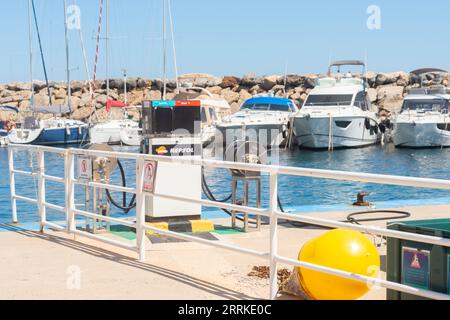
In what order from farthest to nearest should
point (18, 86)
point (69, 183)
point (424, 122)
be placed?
1. point (18, 86)
2. point (424, 122)
3. point (69, 183)

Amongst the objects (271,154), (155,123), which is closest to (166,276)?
(155,123)

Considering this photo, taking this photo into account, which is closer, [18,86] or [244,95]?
[244,95]

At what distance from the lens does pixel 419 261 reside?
5168 millimetres

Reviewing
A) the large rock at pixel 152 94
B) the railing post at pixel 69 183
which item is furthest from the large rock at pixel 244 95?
the railing post at pixel 69 183

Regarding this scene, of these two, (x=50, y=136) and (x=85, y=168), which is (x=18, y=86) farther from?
(x=85, y=168)

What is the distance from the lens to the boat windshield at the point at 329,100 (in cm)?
4112

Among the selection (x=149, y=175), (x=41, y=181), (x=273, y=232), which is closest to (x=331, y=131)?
(x=41, y=181)

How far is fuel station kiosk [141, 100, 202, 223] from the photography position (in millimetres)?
9719

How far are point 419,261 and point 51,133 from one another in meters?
48.0

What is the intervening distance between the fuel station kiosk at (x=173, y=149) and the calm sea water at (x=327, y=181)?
292cm
